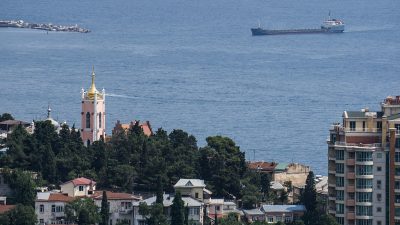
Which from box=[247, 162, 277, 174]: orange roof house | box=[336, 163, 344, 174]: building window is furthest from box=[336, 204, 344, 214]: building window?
box=[247, 162, 277, 174]: orange roof house

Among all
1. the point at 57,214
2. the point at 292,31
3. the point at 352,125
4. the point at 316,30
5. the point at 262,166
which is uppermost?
the point at 316,30

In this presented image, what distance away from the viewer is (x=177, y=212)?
59.2m

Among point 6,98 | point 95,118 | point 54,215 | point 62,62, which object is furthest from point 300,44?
point 54,215

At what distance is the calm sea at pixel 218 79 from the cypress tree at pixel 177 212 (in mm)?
16775

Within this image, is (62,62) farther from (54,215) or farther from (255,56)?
(54,215)

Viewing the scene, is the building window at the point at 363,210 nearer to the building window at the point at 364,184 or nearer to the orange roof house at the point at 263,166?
the building window at the point at 364,184

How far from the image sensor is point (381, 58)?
440 feet

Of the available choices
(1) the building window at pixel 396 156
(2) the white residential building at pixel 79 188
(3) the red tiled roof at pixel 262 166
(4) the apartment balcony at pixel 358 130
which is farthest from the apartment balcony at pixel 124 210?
(3) the red tiled roof at pixel 262 166

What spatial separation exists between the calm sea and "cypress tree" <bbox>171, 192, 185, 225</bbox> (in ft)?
55.0

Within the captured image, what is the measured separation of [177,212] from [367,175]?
5137 millimetres

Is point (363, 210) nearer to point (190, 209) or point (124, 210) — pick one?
point (190, 209)

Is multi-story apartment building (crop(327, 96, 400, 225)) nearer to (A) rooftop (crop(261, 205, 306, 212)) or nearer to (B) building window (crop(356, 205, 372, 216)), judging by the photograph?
(B) building window (crop(356, 205, 372, 216))

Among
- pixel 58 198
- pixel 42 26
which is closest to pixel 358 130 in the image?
pixel 58 198

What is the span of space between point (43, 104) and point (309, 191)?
39.2 m
